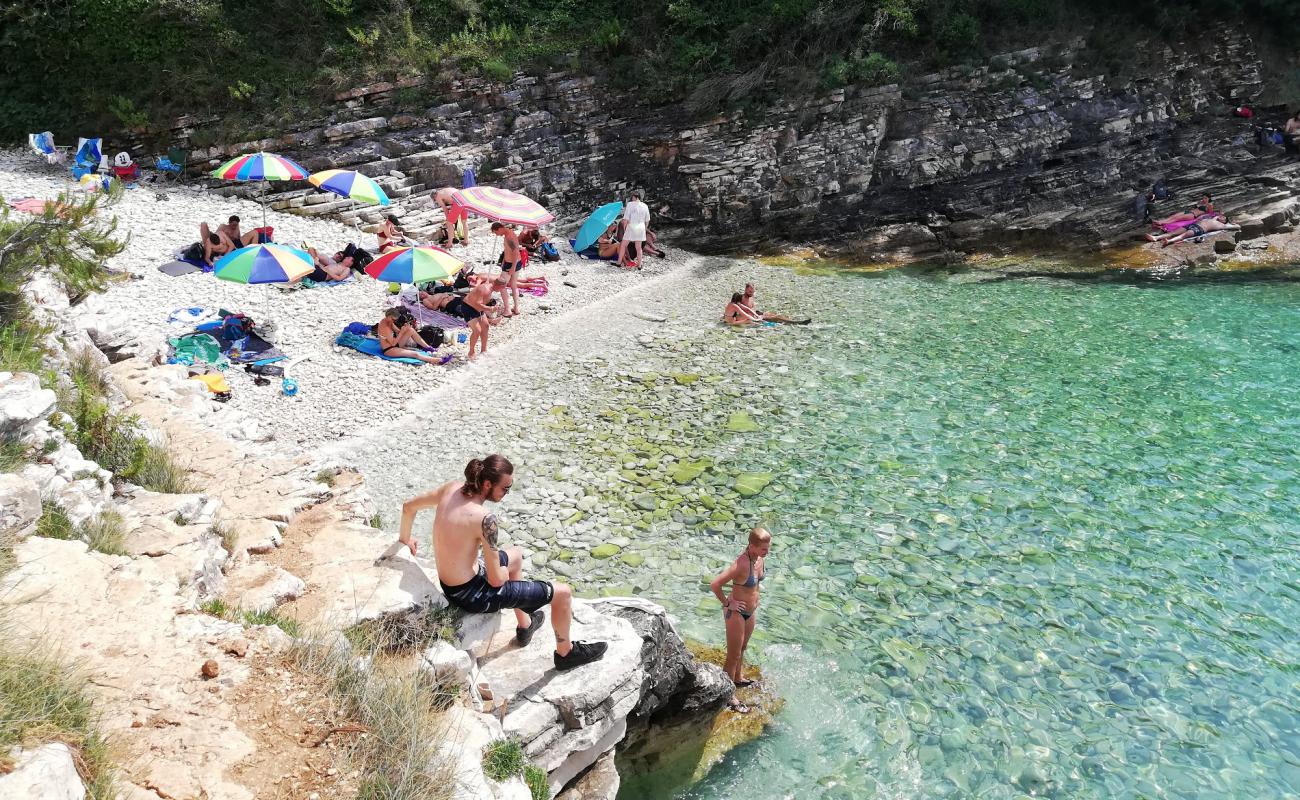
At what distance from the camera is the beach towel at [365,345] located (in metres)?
12.6

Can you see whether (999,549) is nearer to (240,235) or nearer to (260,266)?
(260,266)

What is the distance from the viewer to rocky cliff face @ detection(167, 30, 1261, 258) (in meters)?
20.9

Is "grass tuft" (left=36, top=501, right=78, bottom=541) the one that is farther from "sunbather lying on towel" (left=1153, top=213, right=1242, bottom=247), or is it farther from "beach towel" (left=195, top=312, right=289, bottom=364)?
"sunbather lying on towel" (left=1153, top=213, right=1242, bottom=247)

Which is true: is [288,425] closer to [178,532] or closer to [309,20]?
[178,532]

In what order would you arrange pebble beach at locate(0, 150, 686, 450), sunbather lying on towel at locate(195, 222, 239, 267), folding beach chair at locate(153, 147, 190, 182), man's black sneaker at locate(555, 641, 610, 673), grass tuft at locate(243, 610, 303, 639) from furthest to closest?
folding beach chair at locate(153, 147, 190, 182) < sunbather lying on towel at locate(195, 222, 239, 267) < pebble beach at locate(0, 150, 686, 450) < man's black sneaker at locate(555, 641, 610, 673) < grass tuft at locate(243, 610, 303, 639)

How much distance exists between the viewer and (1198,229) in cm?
1970

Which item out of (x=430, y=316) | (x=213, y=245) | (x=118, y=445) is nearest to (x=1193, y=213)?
(x=430, y=316)

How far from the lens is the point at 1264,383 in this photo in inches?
480

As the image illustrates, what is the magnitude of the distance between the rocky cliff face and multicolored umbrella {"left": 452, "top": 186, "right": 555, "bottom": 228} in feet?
20.2

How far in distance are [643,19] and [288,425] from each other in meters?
18.3

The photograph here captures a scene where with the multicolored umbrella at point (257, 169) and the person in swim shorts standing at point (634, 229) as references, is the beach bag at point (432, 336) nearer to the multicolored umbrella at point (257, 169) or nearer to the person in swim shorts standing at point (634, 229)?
the multicolored umbrella at point (257, 169)

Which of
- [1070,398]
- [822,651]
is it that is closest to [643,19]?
[1070,398]

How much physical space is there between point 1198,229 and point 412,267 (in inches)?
807

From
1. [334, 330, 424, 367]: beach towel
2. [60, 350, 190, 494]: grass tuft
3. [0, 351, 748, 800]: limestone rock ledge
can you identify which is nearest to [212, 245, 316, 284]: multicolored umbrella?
[334, 330, 424, 367]: beach towel
